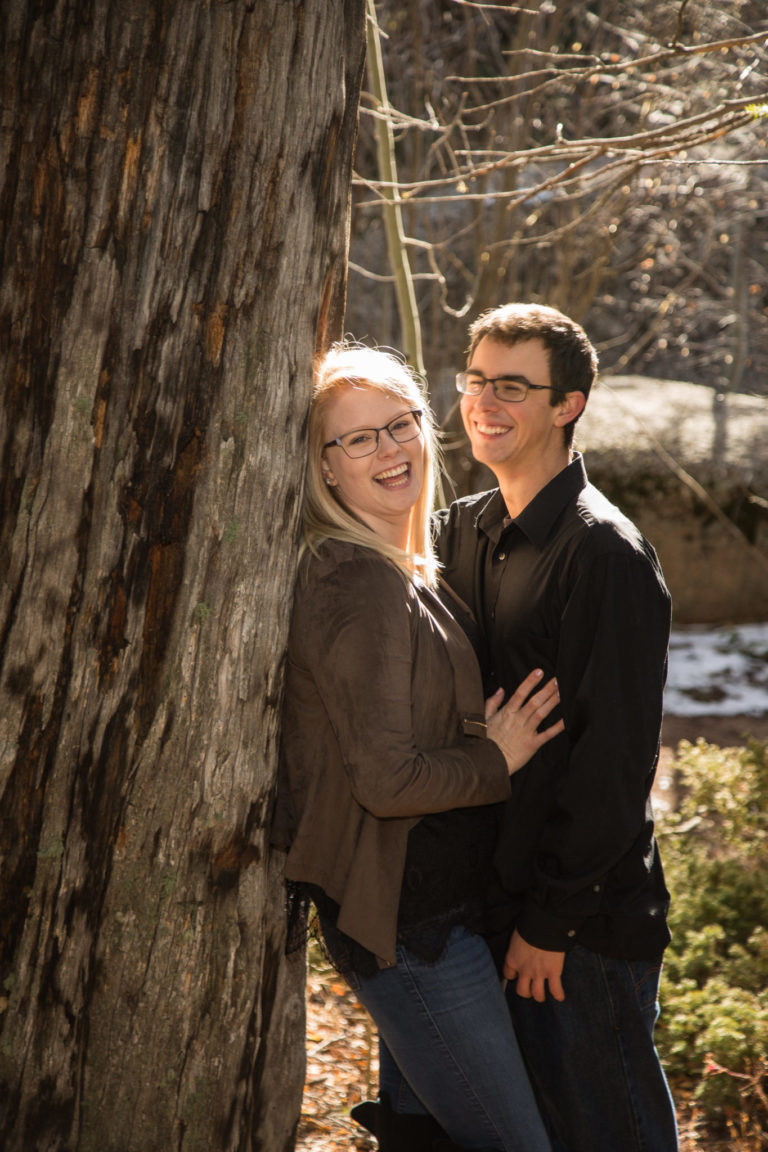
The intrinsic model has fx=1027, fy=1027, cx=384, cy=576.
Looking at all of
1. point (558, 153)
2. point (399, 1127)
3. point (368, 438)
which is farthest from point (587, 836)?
point (558, 153)

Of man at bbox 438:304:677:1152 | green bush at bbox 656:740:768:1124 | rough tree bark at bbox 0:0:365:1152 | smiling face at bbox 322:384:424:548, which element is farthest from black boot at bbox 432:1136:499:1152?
green bush at bbox 656:740:768:1124

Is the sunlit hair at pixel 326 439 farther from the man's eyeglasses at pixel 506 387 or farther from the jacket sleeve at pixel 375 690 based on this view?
the man's eyeglasses at pixel 506 387

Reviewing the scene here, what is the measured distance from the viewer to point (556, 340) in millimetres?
2867

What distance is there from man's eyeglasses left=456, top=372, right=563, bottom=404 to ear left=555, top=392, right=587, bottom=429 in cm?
4

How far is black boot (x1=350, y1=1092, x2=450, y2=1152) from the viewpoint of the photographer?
254 centimetres

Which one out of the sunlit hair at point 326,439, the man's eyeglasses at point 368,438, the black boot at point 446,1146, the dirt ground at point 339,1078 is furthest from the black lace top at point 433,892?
the dirt ground at point 339,1078

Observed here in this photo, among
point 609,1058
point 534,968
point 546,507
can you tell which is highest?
point 546,507

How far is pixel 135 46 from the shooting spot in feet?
6.19

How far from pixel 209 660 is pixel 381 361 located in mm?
823

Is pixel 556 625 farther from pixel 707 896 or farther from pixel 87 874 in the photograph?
pixel 707 896

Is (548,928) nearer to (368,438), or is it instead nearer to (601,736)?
(601,736)

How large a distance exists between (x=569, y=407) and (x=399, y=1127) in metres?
1.94

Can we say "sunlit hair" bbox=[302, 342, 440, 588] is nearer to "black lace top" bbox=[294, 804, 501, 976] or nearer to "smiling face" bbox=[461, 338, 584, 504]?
"smiling face" bbox=[461, 338, 584, 504]

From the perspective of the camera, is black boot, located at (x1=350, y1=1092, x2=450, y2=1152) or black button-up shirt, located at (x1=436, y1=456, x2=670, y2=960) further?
black boot, located at (x1=350, y1=1092, x2=450, y2=1152)
